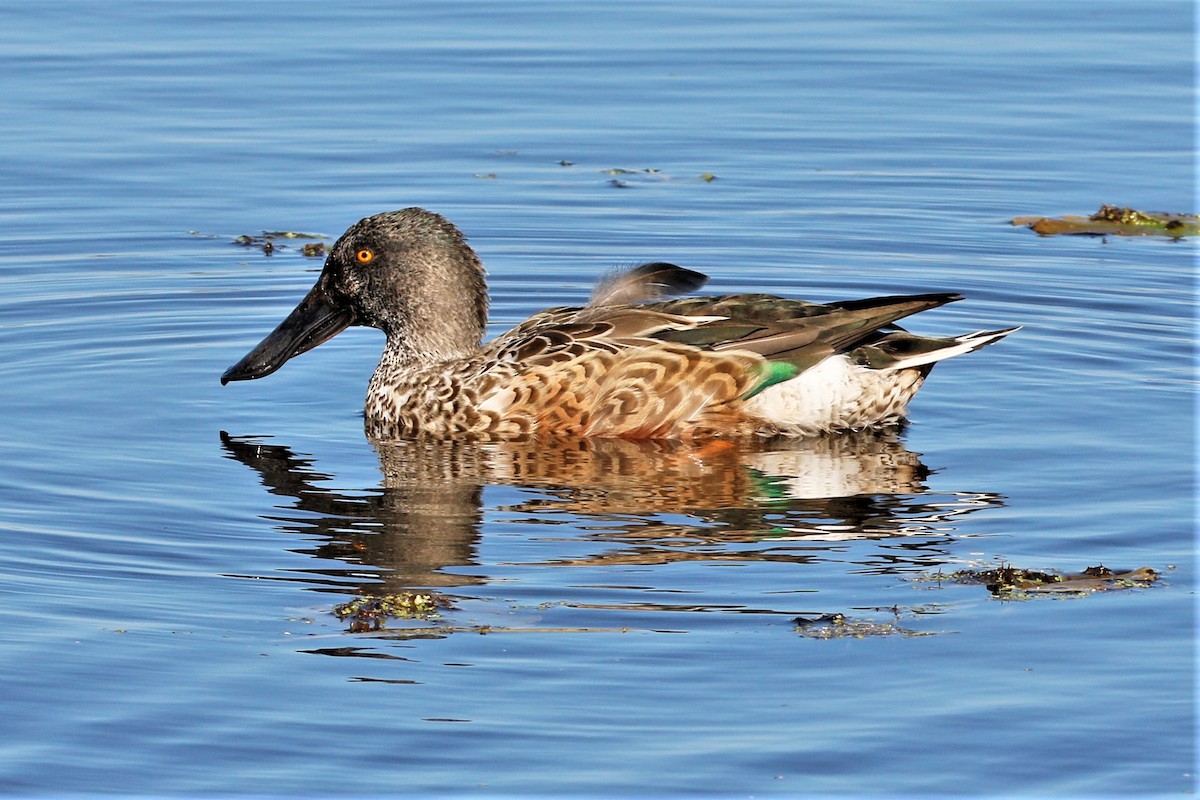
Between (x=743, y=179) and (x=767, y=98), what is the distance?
1890mm

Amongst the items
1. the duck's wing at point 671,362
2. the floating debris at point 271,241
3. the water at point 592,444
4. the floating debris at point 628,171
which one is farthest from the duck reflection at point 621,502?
the floating debris at point 628,171

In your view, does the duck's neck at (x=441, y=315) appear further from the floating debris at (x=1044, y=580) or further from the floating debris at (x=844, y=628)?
the floating debris at (x=844, y=628)

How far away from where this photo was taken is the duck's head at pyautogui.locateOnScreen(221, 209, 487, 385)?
10.0 meters

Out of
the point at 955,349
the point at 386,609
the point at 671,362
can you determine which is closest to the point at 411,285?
the point at 671,362

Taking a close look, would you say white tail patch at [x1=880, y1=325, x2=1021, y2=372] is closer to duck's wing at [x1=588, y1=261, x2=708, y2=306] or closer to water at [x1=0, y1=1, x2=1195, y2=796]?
water at [x1=0, y1=1, x2=1195, y2=796]

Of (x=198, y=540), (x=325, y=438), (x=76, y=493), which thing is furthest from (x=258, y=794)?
(x=325, y=438)

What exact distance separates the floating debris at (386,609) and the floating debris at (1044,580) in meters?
1.73

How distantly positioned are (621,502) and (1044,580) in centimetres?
191

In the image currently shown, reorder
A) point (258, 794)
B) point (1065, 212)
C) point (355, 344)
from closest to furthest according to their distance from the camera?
point (258, 794) → point (355, 344) → point (1065, 212)

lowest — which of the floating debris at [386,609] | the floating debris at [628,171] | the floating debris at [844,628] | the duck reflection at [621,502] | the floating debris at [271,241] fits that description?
the floating debris at [844,628]

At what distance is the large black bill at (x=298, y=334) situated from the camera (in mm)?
10281

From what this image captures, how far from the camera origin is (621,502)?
8.36m

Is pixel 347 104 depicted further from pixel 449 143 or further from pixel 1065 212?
pixel 1065 212

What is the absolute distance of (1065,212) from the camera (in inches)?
533
